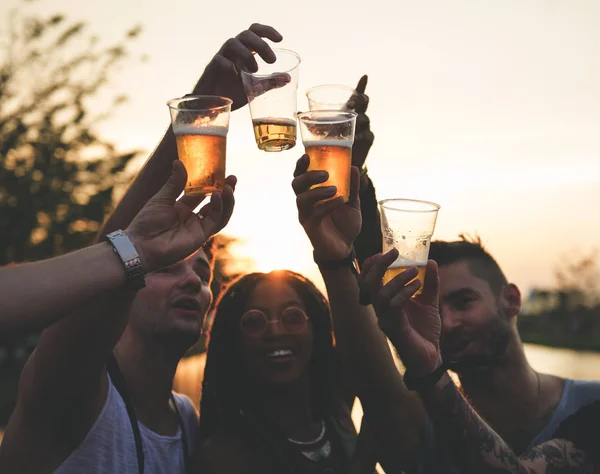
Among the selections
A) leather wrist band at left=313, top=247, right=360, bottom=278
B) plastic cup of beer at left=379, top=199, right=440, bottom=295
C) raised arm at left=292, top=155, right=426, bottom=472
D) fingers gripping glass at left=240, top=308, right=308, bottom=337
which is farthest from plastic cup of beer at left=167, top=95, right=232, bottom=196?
fingers gripping glass at left=240, top=308, right=308, bottom=337

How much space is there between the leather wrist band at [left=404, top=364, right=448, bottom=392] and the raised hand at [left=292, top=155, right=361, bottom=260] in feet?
2.68

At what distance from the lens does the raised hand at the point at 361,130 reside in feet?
10.2

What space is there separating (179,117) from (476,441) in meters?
2.01

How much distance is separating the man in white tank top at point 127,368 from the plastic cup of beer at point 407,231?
2.33 feet

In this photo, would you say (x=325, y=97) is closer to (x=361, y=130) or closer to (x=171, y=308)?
(x=361, y=130)

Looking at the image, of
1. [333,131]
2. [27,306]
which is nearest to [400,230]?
[333,131]

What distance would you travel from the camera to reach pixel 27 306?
5.85 feet

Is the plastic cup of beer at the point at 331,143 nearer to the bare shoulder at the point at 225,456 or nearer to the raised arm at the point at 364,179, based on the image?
the raised arm at the point at 364,179

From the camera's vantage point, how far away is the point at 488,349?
4020 millimetres

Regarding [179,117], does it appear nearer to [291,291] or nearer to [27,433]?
[27,433]

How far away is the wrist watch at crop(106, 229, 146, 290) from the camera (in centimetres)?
203

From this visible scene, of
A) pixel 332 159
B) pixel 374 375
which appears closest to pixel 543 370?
pixel 374 375

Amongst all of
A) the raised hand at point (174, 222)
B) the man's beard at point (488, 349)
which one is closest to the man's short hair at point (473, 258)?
the man's beard at point (488, 349)

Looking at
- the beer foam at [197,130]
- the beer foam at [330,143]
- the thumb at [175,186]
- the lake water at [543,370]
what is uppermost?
the beer foam at [197,130]
